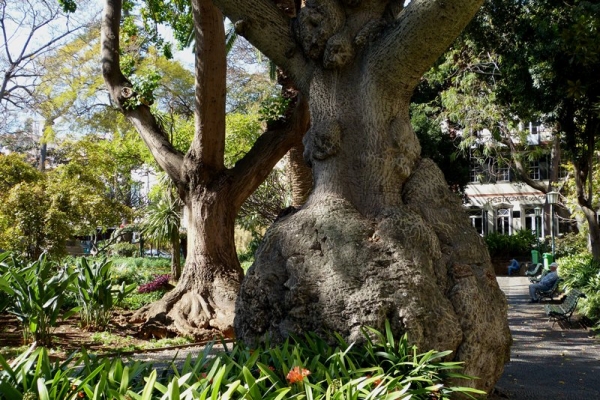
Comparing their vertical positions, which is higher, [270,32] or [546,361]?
[270,32]

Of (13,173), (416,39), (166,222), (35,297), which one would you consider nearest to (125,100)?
(35,297)

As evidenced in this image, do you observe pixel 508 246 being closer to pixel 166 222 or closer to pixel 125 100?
pixel 166 222

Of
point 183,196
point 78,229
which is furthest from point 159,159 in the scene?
point 78,229

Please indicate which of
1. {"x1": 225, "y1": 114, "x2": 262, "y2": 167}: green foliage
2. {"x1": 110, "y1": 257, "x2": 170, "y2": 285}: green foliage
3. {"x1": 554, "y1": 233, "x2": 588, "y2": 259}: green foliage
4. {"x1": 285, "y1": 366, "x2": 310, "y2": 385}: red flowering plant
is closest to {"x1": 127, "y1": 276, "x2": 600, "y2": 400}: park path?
{"x1": 285, "y1": 366, "x2": 310, "y2": 385}: red flowering plant

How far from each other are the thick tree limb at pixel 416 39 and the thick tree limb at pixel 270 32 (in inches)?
29.7

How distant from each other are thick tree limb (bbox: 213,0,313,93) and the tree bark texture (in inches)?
0.4

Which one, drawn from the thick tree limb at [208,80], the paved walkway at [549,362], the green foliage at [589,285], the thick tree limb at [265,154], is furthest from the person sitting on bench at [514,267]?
the thick tree limb at [208,80]

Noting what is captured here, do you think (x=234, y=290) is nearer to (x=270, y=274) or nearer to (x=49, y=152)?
(x=270, y=274)

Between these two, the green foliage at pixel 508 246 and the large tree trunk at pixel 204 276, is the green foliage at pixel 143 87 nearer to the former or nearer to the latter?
the large tree trunk at pixel 204 276

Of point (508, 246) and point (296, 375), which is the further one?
point (508, 246)

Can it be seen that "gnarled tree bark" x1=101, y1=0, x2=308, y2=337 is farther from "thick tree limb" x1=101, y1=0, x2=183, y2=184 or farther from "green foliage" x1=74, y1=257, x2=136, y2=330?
"green foliage" x1=74, y1=257, x2=136, y2=330

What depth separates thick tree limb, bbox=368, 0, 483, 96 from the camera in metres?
5.44

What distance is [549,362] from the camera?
8648 millimetres

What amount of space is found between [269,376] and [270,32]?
369cm
